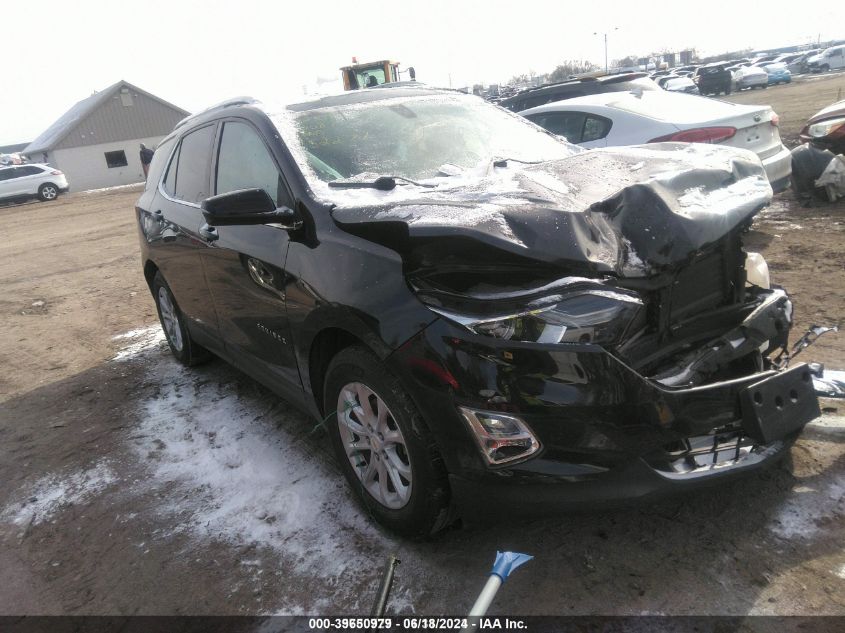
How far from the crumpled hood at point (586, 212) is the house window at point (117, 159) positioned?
44.9m

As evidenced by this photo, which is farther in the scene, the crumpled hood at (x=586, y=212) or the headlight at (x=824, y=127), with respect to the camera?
the headlight at (x=824, y=127)

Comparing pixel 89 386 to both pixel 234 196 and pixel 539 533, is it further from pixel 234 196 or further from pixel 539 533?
pixel 539 533

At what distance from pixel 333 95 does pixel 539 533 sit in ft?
8.90

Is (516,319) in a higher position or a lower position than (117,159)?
higher

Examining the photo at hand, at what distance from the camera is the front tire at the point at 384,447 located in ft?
7.98

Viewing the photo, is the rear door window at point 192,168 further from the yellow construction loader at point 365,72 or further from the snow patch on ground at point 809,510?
the yellow construction loader at point 365,72

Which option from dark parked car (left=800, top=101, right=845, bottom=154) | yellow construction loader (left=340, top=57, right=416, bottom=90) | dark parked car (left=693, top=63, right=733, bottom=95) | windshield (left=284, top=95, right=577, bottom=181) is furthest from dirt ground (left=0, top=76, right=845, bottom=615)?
dark parked car (left=693, top=63, right=733, bottom=95)

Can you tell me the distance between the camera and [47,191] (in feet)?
94.4

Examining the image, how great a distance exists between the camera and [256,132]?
11.3ft

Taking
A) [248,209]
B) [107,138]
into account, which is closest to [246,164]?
[248,209]

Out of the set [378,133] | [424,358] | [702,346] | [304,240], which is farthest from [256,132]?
[702,346]

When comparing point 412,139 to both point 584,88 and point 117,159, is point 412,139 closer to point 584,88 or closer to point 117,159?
point 584,88

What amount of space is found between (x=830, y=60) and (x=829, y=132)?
1758 inches

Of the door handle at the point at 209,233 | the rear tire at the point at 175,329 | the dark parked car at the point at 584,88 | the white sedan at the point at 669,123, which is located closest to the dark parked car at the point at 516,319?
the door handle at the point at 209,233
